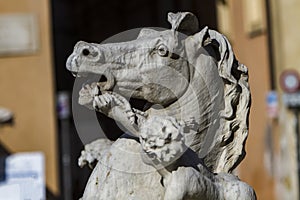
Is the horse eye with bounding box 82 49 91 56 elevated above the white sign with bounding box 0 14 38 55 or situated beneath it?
situated beneath

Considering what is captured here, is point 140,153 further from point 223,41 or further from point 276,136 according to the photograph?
point 276,136

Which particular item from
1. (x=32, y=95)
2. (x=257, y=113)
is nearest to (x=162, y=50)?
(x=32, y=95)

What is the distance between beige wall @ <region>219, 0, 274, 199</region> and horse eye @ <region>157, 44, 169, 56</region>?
12.7 metres

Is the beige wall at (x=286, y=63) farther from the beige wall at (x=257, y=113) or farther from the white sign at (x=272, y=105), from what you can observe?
the beige wall at (x=257, y=113)

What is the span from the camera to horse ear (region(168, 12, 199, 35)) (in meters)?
2.15

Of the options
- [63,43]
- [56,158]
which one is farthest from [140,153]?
[63,43]

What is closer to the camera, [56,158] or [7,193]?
[7,193]

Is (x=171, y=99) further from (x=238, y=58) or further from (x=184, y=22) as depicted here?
(x=238, y=58)

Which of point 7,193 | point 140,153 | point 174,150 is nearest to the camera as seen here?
point 174,150

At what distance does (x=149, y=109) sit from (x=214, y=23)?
15.0 m

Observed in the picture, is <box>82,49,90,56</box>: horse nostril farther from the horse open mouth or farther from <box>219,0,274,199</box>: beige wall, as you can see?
<box>219,0,274,199</box>: beige wall

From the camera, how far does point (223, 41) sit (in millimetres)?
2193

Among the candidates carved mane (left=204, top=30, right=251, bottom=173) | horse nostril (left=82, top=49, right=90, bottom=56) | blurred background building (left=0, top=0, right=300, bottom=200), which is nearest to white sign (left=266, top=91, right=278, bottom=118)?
blurred background building (left=0, top=0, right=300, bottom=200)

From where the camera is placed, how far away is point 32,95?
41.6 feet
